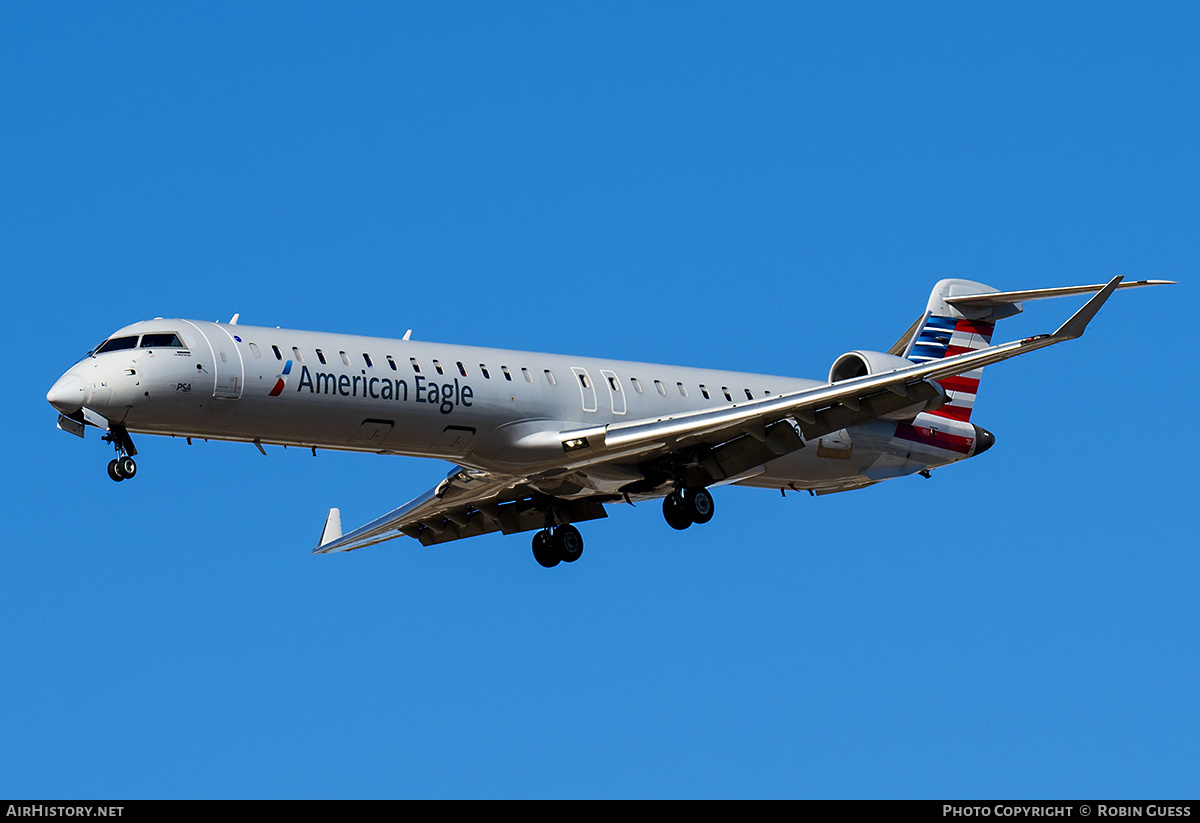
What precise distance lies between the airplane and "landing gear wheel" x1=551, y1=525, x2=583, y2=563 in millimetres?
39

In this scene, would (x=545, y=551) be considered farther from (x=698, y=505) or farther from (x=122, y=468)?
(x=122, y=468)

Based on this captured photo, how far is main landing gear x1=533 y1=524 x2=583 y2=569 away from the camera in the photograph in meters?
30.8

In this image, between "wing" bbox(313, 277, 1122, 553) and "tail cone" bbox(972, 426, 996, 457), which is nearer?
"wing" bbox(313, 277, 1122, 553)

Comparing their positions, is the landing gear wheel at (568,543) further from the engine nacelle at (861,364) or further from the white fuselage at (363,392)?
the engine nacelle at (861,364)

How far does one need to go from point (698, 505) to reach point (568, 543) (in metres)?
3.28

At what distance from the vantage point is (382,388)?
26.0 metres

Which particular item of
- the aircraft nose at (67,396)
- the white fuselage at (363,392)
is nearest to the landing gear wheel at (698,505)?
the white fuselage at (363,392)

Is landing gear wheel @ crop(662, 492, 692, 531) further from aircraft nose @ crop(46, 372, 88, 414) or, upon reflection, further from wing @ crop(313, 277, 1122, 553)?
aircraft nose @ crop(46, 372, 88, 414)

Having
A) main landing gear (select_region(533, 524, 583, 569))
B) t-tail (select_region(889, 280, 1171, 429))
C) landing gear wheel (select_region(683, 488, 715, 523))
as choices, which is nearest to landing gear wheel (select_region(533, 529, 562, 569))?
main landing gear (select_region(533, 524, 583, 569))
